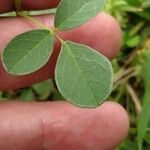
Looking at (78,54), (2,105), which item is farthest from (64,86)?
(2,105)

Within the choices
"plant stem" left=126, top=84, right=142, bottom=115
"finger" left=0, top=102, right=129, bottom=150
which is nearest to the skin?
"finger" left=0, top=102, right=129, bottom=150

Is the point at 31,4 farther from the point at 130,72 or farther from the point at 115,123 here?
the point at 130,72

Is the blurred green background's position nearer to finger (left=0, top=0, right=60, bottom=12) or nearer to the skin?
the skin

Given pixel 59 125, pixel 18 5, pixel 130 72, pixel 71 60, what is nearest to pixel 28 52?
pixel 71 60

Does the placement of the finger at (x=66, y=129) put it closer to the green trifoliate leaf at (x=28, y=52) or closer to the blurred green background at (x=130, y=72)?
the blurred green background at (x=130, y=72)

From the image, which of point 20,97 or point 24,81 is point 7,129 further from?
point 20,97
